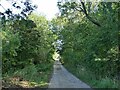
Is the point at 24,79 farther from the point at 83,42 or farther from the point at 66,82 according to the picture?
the point at 83,42

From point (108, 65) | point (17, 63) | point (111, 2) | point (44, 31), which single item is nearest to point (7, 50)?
point (17, 63)

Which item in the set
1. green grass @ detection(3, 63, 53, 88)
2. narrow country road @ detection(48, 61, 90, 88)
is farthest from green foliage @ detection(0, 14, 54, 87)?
narrow country road @ detection(48, 61, 90, 88)

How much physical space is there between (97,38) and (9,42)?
39.2ft

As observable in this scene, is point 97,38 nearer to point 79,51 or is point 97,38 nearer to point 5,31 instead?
point 5,31

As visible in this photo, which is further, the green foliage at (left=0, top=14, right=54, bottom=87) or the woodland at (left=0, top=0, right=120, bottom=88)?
the green foliage at (left=0, top=14, right=54, bottom=87)

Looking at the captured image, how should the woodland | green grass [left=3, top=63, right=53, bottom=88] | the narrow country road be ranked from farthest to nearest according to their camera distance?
the narrow country road
green grass [left=3, top=63, right=53, bottom=88]
the woodland

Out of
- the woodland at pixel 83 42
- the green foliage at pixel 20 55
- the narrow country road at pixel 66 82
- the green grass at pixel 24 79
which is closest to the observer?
the woodland at pixel 83 42

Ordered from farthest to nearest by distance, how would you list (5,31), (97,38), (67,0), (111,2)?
(5,31) < (67,0) < (97,38) < (111,2)

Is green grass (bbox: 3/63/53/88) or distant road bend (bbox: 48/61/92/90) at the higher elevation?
green grass (bbox: 3/63/53/88)

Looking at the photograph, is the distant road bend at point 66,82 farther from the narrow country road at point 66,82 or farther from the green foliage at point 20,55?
the green foliage at point 20,55

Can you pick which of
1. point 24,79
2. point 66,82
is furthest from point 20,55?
point 24,79

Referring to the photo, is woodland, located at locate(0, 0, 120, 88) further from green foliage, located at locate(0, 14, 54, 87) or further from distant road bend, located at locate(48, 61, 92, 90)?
distant road bend, located at locate(48, 61, 92, 90)

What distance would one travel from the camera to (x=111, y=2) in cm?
1644

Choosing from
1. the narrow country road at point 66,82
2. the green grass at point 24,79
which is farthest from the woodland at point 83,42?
the narrow country road at point 66,82
